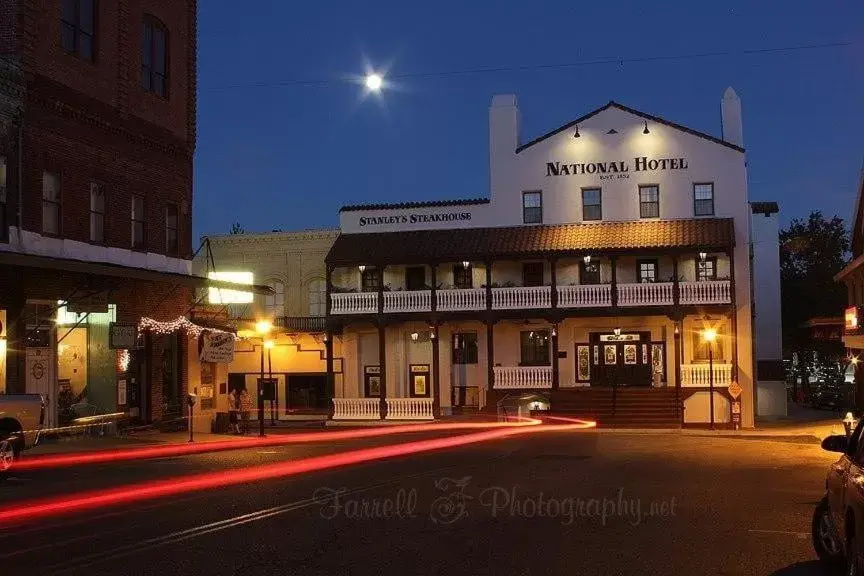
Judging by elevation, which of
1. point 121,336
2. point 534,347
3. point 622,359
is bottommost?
point 622,359

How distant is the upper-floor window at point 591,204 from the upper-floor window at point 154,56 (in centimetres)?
1740

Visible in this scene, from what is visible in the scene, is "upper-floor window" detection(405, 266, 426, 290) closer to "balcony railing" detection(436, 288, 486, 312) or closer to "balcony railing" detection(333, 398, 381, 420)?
"balcony railing" detection(436, 288, 486, 312)

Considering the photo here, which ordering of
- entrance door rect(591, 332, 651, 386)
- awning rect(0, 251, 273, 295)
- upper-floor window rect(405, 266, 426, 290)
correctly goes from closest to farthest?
awning rect(0, 251, 273, 295) → entrance door rect(591, 332, 651, 386) → upper-floor window rect(405, 266, 426, 290)

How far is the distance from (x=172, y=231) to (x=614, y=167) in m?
18.0

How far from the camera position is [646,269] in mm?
39594

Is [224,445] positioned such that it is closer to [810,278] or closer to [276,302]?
[276,302]

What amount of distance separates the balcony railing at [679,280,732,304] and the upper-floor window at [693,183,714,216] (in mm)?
3283

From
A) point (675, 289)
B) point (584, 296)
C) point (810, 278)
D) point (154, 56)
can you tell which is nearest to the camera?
point (154, 56)

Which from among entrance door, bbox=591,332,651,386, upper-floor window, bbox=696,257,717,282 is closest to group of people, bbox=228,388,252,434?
entrance door, bbox=591,332,651,386

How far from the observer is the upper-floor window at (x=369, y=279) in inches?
1654

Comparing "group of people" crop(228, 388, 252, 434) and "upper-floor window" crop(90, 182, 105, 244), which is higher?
"upper-floor window" crop(90, 182, 105, 244)

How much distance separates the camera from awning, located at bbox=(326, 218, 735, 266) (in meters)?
37.4

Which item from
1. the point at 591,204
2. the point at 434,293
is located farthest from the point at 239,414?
the point at 591,204

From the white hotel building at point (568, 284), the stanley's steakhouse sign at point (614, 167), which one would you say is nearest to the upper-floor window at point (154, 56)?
the white hotel building at point (568, 284)
